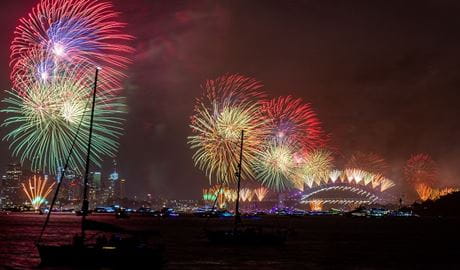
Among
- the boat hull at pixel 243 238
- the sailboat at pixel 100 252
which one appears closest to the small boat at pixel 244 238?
the boat hull at pixel 243 238

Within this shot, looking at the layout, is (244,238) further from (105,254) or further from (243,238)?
(105,254)

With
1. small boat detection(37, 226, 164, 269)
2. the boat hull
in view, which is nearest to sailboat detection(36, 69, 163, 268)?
small boat detection(37, 226, 164, 269)

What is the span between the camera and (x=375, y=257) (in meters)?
86.9

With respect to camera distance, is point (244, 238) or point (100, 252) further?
point (244, 238)

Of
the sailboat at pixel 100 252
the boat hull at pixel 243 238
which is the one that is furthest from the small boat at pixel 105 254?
the boat hull at pixel 243 238

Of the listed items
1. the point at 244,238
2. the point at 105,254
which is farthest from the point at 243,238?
the point at 105,254

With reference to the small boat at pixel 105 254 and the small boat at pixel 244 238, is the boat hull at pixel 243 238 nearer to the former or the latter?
the small boat at pixel 244 238

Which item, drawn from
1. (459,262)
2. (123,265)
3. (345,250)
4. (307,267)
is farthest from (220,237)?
(123,265)

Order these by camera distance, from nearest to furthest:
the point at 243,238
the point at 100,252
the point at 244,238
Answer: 1. the point at 100,252
2. the point at 243,238
3. the point at 244,238

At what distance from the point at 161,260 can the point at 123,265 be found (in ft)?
13.4

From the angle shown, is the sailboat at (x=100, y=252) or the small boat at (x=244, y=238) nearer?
the sailboat at (x=100, y=252)

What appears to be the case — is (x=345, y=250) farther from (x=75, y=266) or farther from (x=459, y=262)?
(x=75, y=266)

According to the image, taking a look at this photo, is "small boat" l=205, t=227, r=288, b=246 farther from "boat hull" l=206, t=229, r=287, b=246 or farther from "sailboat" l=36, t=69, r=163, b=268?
"sailboat" l=36, t=69, r=163, b=268

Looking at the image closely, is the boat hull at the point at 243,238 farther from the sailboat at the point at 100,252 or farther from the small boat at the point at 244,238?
the sailboat at the point at 100,252
